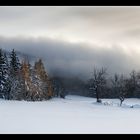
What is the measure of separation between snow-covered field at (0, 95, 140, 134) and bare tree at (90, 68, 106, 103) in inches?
5.1

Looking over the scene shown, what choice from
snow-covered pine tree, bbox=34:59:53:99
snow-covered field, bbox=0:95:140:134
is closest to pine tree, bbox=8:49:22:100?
snow-covered field, bbox=0:95:140:134

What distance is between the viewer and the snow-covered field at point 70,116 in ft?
11.6

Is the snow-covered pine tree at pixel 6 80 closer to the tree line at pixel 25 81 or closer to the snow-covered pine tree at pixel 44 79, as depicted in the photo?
the tree line at pixel 25 81

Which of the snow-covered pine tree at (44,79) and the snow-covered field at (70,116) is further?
the snow-covered pine tree at (44,79)

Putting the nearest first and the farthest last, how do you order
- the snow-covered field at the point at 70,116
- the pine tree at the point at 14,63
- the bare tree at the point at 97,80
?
Answer: the snow-covered field at the point at 70,116 < the pine tree at the point at 14,63 < the bare tree at the point at 97,80

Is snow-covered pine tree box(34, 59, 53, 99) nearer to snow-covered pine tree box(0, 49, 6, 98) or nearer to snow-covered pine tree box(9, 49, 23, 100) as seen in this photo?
snow-covered pine tree box(9, 49, 23, 100)

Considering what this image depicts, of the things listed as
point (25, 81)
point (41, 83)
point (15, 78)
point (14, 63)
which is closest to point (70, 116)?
point (41, 83)

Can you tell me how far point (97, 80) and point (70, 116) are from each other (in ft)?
2.01

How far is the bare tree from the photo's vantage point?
3.99 metres

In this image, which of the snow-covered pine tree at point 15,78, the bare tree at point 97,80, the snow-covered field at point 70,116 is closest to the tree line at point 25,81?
the snow-covered pine tree at point 15,78

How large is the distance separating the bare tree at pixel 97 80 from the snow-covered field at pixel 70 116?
129mm

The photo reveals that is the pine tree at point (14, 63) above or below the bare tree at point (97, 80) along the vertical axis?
above

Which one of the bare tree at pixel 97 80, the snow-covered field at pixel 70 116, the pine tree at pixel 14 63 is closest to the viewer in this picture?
the snow-covered field at pixel 70 116

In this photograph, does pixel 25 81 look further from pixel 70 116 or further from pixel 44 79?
pixel 70 116
